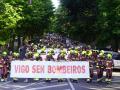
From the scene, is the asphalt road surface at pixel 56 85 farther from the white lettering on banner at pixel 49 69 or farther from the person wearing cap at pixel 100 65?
the person wearing cap at pixel 100 65

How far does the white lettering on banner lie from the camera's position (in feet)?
80.5

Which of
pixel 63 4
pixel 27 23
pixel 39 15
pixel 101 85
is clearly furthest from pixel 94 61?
pixel 39 15

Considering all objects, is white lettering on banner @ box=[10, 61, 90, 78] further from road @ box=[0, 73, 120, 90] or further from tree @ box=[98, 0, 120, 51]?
tree @ box=[98, 0, 120, 51]

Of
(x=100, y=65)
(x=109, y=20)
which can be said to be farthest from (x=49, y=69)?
(x=109, y=20)

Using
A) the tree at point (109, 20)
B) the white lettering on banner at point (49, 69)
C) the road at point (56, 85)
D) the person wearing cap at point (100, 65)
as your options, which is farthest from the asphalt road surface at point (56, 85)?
the tree at point (109, 20)

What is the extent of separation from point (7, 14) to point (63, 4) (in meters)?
17.7

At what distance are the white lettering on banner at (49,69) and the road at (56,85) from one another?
0.53 meters

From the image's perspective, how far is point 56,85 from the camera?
24312mm

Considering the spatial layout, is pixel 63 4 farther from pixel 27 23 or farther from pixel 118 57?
pixel 118 57

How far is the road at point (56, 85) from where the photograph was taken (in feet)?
75.8

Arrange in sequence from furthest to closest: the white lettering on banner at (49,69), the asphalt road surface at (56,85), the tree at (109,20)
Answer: the tree at (109,20), the white lettering on banner at (49,69), the asphalt road surface at (56,85)

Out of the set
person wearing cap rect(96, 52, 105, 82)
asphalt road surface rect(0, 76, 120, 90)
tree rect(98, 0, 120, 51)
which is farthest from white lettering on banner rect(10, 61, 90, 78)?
tree rect(98, 0, 120, 51)

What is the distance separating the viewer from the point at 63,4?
55781mm

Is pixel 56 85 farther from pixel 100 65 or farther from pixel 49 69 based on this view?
pixel 100 65
